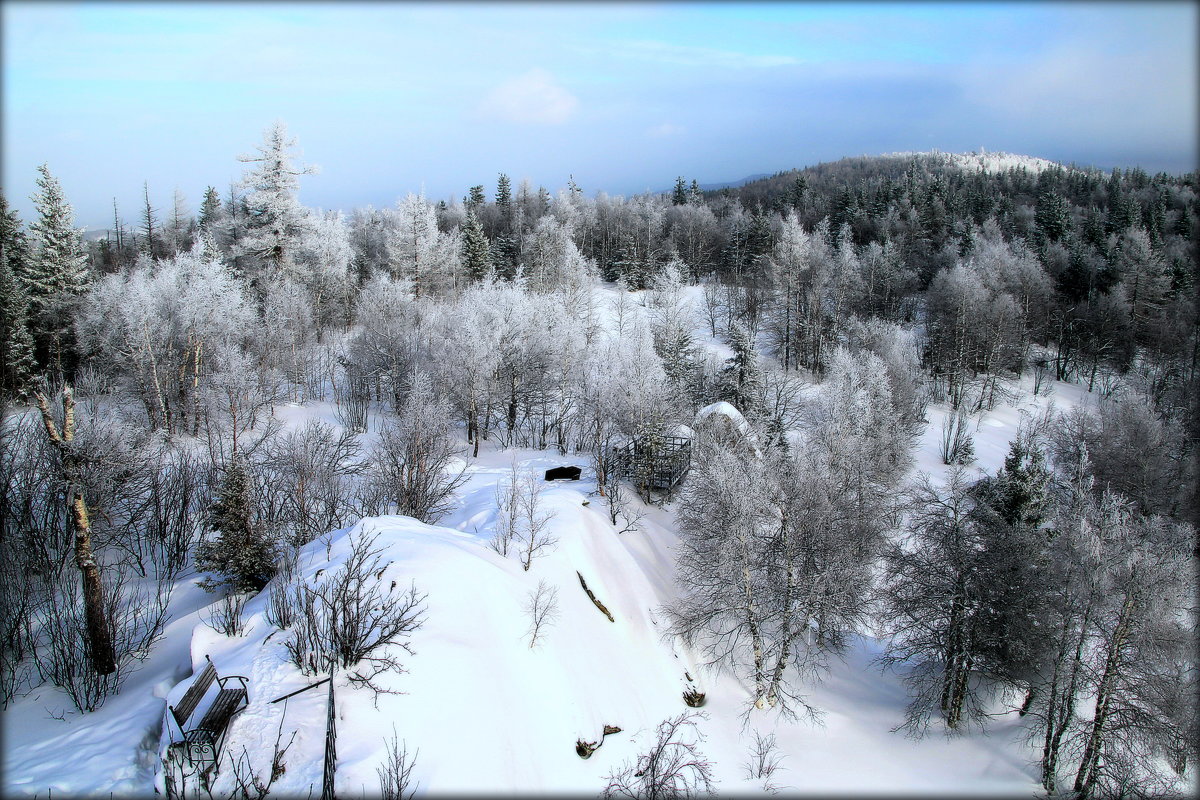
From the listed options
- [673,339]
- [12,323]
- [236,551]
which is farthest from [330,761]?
[12,323]

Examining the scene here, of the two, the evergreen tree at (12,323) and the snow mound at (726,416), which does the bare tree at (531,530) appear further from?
the evergreen tree at (12,323)

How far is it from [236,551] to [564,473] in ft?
57.4

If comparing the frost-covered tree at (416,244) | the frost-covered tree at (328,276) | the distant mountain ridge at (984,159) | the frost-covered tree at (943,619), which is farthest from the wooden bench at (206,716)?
the distant mountain ridge at (984,159)

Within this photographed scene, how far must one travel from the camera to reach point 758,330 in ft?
180

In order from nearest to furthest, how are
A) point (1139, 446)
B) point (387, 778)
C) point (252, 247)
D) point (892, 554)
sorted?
point (387, 778), point (892, 554), point (1139, 446), point (252, 247)

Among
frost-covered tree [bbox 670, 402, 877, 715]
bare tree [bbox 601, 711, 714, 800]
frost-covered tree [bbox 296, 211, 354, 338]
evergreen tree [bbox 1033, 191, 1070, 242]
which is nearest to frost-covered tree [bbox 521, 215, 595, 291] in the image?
frost-covered tree [bbox 296, 211, 354, 338]

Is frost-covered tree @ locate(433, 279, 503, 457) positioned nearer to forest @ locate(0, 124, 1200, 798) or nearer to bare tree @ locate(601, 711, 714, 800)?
forest @ locate(0, 124, 1200, 798)

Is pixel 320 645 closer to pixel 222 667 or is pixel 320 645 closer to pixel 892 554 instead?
pixel 222 667

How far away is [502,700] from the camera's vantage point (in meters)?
10.7

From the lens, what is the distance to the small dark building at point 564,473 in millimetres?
28703

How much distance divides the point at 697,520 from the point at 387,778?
13.8 metres

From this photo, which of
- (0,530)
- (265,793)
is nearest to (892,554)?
(265,793)

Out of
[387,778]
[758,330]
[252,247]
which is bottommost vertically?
[387,778]

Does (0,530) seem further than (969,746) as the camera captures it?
No
